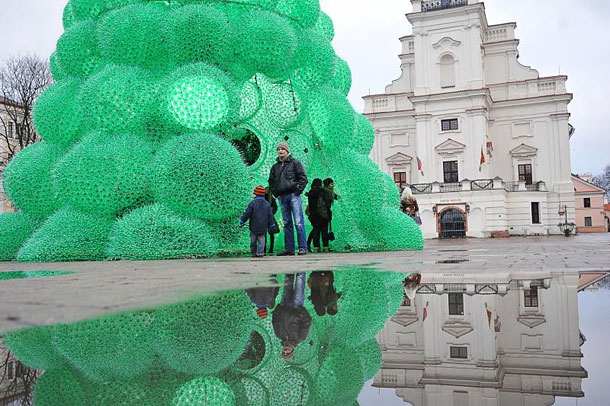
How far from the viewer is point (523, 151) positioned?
35.2 meters

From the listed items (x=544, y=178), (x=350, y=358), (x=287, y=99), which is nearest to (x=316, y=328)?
(x=350, y=358)

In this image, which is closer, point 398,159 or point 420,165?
point 420,165

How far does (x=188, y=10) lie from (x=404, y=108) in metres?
30.7

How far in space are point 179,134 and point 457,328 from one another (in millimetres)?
7059

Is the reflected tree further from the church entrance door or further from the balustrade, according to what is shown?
the balustrade

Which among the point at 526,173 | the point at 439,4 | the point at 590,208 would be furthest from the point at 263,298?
the point at 590,208

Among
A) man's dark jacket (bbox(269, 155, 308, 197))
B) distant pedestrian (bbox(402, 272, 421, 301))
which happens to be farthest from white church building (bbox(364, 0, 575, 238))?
distant pedestrian (bbox(402, 272, 421, 301))

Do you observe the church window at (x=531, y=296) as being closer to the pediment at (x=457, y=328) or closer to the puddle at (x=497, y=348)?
the puddle at (x=497, y=348)

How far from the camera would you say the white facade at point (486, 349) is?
4.17ft

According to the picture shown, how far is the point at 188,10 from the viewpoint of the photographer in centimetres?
825

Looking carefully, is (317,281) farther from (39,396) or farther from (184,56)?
(184,56)

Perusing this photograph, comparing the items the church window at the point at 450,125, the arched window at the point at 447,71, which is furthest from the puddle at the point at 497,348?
the arched window at the point at 447,71

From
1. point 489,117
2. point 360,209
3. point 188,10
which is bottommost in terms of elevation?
point 360,209

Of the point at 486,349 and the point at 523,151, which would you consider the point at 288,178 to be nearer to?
the point at 486,349
